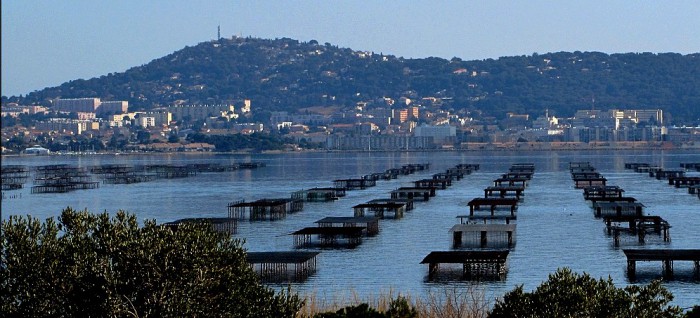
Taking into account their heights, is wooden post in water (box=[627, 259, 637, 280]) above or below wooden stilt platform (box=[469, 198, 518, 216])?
below

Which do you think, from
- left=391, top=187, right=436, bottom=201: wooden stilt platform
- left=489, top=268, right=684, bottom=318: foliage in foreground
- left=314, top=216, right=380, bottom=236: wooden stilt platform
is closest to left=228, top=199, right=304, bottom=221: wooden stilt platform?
left=314, top=216, right=380, bottom=236: wooden stilt platform

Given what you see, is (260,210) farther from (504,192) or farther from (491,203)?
(504,192)

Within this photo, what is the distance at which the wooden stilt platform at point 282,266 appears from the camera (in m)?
42.4

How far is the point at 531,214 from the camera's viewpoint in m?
71.9

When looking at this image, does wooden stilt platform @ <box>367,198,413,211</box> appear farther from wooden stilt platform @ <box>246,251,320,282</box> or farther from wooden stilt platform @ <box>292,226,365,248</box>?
wooden stilt platform @ <box>246,251,320,282</box>

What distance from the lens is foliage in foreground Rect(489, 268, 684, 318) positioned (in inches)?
709

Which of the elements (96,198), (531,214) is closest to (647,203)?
(531,214)

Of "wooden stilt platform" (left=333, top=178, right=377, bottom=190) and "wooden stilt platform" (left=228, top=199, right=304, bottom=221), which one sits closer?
"wooden stilt platform" (left=228, top=199, right=304, bottom=221)

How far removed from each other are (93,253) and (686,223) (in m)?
51.6

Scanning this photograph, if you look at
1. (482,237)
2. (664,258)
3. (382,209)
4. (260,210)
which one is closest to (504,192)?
(382,209)

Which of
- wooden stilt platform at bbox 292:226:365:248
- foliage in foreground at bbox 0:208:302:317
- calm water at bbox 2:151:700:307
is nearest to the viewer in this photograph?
foliage in foreground at bbox 0:208:302:317

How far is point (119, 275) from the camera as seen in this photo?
18.3 m

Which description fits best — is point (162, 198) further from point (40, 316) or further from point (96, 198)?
point (40, 316)

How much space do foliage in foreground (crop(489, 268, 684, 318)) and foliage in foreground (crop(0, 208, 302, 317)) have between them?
12.4 ft
